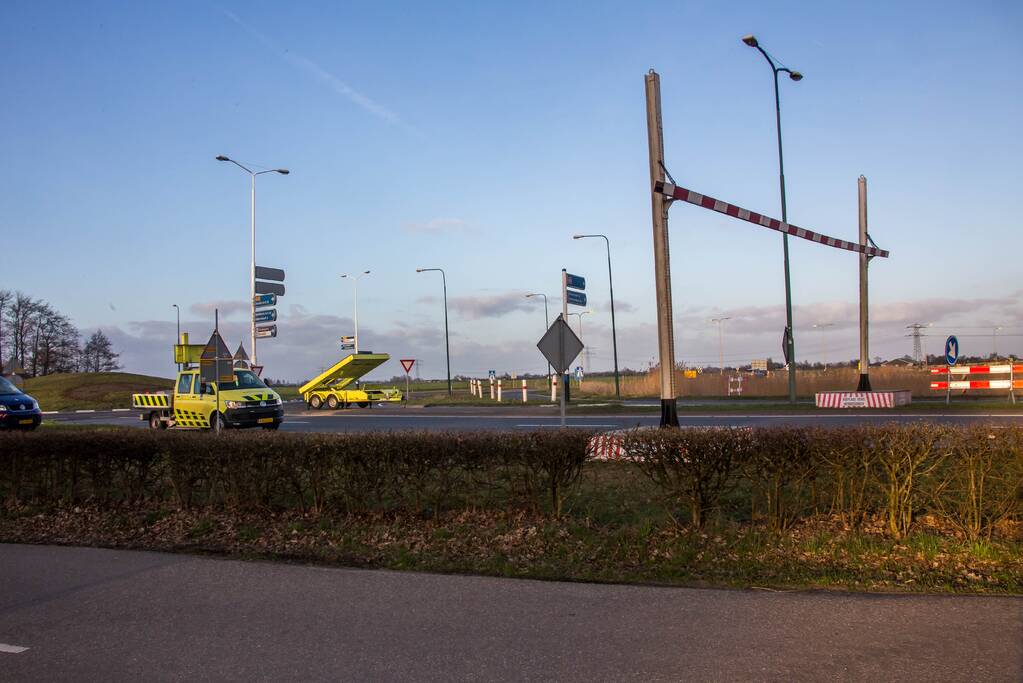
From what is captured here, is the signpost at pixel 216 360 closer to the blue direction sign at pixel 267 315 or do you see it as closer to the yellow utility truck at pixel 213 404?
the yellow utility truck at pixel 213 404

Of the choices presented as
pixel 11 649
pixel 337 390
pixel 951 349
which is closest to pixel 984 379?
pixel 951 349

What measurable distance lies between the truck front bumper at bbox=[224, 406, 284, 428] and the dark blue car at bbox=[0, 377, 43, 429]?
5.43m

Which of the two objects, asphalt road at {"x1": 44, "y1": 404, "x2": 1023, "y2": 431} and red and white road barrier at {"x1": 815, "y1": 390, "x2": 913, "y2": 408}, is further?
red and white road barrier at {"x1": 815, "y1": 390, "x2": 913, "y2": 408}

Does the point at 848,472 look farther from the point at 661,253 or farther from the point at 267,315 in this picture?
the point at 267,315

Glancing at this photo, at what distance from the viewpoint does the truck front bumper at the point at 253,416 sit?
21953 mm

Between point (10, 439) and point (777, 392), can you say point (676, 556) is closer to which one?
point (10, 439)

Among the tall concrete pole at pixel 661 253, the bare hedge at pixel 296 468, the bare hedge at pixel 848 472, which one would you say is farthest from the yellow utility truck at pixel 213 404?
the bare hedge at pixel 848 472

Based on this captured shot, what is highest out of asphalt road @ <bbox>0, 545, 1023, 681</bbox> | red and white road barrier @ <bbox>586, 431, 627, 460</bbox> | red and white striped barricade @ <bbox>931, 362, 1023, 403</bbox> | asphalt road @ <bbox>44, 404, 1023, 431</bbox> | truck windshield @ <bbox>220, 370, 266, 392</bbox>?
truck windshield @ <bbox>220, 370, 266, 392</bbox>

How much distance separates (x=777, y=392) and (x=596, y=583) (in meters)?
43.7

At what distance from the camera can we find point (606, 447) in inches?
344

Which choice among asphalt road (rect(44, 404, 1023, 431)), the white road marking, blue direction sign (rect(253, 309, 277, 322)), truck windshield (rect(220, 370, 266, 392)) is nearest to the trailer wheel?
truck windshield (rect(220, 370, 266, 392))

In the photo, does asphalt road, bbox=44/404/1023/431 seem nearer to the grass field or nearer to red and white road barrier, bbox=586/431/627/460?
red and white road barrier, bbox=586/431/627/460

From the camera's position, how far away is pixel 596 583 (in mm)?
6840

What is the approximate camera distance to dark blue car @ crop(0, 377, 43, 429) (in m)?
21.9
